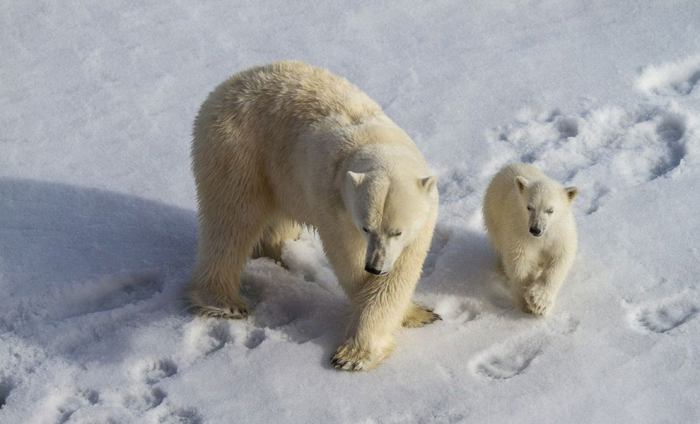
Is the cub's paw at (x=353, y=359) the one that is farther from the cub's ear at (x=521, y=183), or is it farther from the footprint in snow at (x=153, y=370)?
the cub's ear at (x=521, y=183)

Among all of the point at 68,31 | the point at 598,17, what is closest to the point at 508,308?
the point at 598,17

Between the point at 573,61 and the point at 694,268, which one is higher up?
the point at 573,61

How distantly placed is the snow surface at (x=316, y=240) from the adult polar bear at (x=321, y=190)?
25cm

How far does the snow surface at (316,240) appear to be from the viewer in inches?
178

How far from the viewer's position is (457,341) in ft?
15.9

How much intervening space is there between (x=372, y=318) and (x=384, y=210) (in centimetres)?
81

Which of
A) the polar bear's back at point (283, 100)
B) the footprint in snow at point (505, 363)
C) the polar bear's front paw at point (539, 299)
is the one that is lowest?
the footprint in snow at point (505, 363)

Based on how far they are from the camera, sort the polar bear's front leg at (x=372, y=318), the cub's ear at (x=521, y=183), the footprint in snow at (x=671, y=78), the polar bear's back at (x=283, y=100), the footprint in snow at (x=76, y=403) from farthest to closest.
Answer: the footprint in snow at (x=671, y=78) → the cub's ear at (x=521, y=183) → the polar bear's back at (x=283, y=100) → the polar bear's front leg at (x=372, y=318) → the footprint in snow at (x=76, y=403)

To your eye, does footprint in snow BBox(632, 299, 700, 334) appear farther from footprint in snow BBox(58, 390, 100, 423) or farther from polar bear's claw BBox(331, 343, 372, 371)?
footprint in snow BBox(58, 390, 100, 423)

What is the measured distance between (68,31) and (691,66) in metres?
5.06

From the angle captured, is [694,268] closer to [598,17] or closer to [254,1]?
[598,17]

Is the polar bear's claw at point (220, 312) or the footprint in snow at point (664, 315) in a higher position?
the polar bear's claw at point (220, 312)

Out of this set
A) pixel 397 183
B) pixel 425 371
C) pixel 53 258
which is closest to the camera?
pixel 397 183

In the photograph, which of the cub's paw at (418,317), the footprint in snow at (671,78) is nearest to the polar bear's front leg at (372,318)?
the cub's paw at (418,317)
